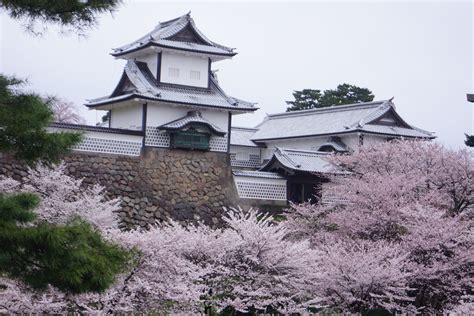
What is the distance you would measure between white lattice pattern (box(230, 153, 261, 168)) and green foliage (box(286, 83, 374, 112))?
11.8 meters

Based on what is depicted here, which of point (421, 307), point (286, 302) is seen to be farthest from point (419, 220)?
point (286, 302)

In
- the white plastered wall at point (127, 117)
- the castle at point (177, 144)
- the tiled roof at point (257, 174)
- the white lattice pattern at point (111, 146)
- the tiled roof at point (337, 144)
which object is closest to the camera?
the white lattice pattern at point (111, 146)

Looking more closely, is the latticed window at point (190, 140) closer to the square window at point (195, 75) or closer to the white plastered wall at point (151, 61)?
the square window at point (195, 75)

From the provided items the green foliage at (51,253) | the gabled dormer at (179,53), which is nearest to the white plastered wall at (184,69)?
the gabled dormer at (179,53)

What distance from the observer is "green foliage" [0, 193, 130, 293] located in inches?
299

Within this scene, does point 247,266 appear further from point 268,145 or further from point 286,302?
point 268,145

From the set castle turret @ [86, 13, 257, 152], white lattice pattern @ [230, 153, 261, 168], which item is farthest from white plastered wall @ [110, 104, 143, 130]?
white lattice pattern @ [230, 153, 261, 168]

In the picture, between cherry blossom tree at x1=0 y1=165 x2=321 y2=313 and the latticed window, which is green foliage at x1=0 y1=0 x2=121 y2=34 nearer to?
cherry blossom tree at x1=0 y1=165 x2=321 y2=313

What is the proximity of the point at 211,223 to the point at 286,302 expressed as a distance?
8.70 metres

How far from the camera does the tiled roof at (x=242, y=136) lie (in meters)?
29.9

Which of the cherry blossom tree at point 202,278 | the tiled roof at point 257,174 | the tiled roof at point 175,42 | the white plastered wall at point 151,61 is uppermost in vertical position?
the tiled roof at point 175,42

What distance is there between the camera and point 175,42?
22.9 meters

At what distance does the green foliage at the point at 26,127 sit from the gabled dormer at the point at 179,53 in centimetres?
1404

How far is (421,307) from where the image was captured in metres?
14.5
